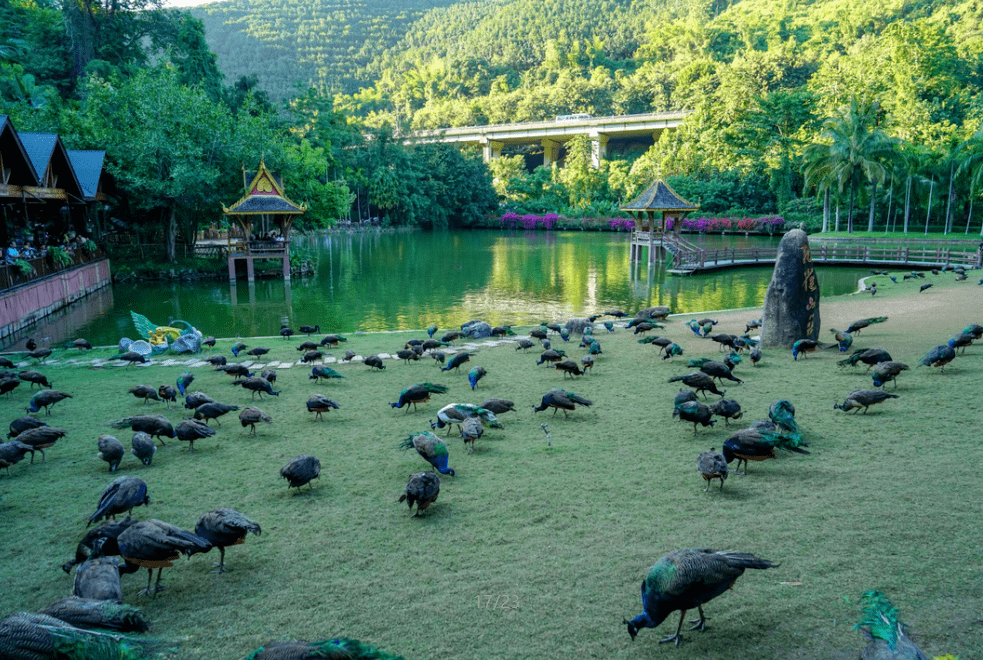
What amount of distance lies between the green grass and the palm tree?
124 ft

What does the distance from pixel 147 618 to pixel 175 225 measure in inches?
1338

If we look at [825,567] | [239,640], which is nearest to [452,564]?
[239,640]

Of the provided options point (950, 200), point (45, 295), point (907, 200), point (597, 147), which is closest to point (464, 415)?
point (45, 295)

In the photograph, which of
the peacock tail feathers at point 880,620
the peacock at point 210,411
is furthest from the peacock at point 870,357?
the peacock at point 210,411

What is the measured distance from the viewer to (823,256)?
36.5 metres

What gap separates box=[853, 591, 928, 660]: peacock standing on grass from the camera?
3637 mm

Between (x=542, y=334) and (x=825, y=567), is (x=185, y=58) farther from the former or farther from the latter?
(x=825, y=567)

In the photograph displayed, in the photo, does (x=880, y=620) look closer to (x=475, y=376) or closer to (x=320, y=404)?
(x=320, y=404)

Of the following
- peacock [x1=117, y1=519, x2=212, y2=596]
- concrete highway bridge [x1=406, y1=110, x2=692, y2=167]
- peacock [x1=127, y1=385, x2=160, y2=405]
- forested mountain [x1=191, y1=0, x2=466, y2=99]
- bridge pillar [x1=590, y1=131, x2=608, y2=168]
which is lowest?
peacock [x1=127, y1=385, x2=160, y2=405]

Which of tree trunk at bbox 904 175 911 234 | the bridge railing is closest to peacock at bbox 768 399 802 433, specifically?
the bridge railing

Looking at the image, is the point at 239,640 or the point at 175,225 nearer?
the point at 239,640

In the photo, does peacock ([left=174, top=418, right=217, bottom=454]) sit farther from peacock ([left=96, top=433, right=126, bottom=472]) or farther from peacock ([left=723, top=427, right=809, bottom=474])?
peacock ([left=723, top=427, right=809, bottom=474])

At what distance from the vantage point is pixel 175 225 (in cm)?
3472

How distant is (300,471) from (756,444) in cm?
479
